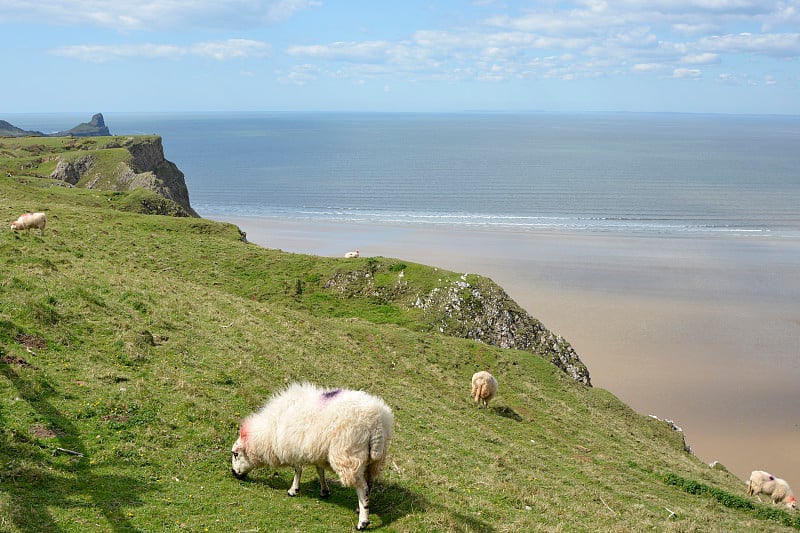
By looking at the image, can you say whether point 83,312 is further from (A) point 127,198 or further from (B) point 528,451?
(A) point 127,198

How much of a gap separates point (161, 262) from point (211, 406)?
25.2 m

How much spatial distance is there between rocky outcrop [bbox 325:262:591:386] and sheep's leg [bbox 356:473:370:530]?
26.0m

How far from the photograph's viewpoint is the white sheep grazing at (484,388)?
2770 cm

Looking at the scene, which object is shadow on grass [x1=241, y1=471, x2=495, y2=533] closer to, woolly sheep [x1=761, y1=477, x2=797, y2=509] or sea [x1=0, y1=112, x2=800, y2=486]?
woolly sheep [x1=761, y1=477, x2=797, y2=509]

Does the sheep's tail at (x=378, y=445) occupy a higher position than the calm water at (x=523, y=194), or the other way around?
Result: the calm water at (x=523, y=194)

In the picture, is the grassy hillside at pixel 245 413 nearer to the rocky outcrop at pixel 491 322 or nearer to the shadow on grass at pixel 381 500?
the shadow on grass at pixel 381 500

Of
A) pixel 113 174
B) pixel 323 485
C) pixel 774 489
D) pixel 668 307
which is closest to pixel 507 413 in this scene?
pixel 774 489

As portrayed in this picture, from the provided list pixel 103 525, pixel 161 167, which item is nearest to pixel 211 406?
pixel 103 525

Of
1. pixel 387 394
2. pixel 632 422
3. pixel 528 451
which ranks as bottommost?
pixel 632 422

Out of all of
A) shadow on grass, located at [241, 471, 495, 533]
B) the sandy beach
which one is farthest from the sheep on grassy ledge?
shadow on grass, located at [241, 471, 495, 533]

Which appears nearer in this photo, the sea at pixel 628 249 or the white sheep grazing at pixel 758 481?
the white sheep grazing at pixel 758 481

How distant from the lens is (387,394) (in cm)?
2458

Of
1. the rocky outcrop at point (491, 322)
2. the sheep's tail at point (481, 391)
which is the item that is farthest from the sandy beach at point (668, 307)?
the sheep's tail at point (481, 391)

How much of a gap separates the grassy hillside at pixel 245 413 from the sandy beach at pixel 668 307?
10094 mm
